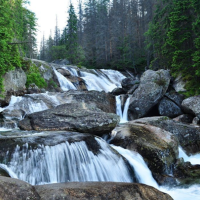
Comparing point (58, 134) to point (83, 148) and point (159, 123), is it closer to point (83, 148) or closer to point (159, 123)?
point (83, 148)

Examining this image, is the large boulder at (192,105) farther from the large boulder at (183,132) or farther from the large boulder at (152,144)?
the large boulder at (152,144)

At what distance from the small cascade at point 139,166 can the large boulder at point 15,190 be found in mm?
4087

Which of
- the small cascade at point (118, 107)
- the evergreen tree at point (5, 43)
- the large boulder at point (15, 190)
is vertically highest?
the evergreen tree at point (5, 43)

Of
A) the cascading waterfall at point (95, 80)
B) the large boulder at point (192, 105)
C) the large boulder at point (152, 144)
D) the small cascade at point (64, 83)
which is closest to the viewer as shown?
the large boulder at point (152, 144)

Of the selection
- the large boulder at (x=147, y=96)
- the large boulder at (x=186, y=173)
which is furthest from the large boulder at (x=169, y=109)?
the large boulder at (x=186, y=173)

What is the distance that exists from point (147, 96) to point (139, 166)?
8028 millimetres

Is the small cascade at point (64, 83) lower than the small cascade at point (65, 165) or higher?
higher

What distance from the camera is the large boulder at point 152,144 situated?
7.04m

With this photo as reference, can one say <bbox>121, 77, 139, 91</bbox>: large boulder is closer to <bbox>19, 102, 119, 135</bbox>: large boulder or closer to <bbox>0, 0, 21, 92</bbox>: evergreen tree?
<bbox>0, 0, 21, 92</bbox>: evergreen tree

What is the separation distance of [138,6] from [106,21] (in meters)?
9.16

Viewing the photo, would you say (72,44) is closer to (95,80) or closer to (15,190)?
(95,80)

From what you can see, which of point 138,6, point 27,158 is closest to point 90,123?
point 27,158

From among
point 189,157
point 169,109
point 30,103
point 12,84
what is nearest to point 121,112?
point 169,109

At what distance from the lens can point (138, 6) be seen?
45750 millimetres
